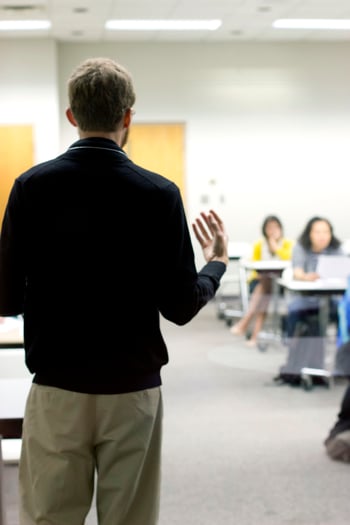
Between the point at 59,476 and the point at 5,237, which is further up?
the point at 5,237

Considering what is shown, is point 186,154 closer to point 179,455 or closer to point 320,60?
point 320,60

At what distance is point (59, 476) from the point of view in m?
1.60

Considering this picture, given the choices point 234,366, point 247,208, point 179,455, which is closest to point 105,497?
point 179,455

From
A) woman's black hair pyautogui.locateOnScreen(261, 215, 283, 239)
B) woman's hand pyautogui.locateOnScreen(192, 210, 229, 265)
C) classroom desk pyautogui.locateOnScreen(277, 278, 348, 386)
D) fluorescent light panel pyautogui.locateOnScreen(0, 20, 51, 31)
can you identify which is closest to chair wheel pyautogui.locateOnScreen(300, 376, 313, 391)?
classroom desk pyautogui.locateOnScreen(277, 278, 348, 386)

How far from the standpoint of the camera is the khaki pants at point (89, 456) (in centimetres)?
157

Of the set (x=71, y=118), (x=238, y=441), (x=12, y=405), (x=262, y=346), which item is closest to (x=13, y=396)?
(x=12, y=405)

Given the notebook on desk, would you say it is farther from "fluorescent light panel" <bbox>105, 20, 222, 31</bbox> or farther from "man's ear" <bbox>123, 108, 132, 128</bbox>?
"man's ear" <bbox>123, 108, 132, 128</bbox>

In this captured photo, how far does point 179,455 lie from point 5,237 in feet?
7.83

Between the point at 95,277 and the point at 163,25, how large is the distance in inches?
128

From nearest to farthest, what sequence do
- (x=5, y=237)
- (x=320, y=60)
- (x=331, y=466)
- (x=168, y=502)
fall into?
(x=5, y=237) → (x=168, y=502) → (x=331, y=466) → (x=320, y=60)

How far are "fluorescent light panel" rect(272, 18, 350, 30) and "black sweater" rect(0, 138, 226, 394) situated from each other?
261 centimetres

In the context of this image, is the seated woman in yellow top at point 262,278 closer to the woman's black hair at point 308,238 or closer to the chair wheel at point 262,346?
the chair wheel at point 262,346

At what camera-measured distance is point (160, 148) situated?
465cm

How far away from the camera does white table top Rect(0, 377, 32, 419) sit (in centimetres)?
295
